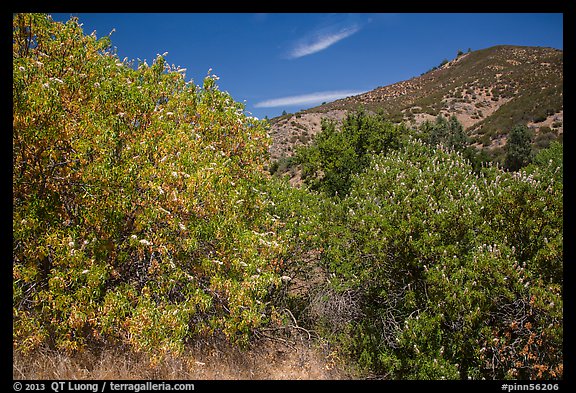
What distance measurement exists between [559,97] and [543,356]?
4155 centimetres

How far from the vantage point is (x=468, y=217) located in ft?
23.7

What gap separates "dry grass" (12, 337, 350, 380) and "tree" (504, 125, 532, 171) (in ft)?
87.2

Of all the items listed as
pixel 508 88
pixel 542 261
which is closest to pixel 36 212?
pixel 542 261

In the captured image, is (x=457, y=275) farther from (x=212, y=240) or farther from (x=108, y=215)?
(x=108, y=215)

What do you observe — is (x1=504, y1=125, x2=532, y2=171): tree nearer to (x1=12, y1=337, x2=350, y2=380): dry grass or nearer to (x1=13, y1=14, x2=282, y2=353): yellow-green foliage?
(x1=12, y1=337, x2=350, y2=380): dry grass

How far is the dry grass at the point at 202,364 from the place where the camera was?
5719 mm

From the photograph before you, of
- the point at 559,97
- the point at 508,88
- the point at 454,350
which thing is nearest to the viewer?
the point at 454,350

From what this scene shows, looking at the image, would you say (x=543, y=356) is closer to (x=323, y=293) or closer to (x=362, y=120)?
(x=323, y=293)

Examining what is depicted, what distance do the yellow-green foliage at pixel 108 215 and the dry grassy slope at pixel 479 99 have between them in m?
32.7

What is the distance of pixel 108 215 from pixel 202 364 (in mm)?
3262

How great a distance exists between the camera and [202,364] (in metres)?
6.71

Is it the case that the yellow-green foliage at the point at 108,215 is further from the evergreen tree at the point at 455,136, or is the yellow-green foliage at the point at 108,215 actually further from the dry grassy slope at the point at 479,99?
the dry grassy slope at the point at 479,99

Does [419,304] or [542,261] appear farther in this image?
[419,304]

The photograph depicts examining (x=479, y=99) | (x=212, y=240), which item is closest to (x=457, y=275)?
(x=212, y=240)
